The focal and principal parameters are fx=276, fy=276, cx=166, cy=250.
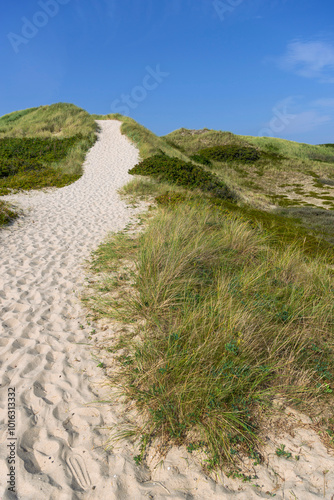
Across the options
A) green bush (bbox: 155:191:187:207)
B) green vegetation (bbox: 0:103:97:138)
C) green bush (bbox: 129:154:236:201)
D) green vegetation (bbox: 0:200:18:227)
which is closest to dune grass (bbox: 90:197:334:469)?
green vegetation (bbox: 0:200:18:227)

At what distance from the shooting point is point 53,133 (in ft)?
81.9

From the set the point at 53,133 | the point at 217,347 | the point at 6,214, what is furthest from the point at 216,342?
the point at 53,133

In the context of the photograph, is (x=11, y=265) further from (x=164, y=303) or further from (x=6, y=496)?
(x=6, y=496)

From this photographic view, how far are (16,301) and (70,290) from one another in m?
0.93

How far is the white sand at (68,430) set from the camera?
225cm

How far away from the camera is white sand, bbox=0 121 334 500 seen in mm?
2250

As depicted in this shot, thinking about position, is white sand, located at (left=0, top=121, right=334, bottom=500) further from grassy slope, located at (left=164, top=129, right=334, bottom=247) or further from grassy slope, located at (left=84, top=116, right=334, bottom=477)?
grassy slope, located at (left=164, top=129, right=334, bottom=247)

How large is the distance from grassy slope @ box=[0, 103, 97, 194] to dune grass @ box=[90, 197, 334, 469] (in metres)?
11.9

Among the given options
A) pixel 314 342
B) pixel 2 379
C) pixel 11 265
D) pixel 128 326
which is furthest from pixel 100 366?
pixel 11 265

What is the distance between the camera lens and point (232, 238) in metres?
6.20

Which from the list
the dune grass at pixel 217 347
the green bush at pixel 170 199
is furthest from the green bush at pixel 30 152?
the dune grass at pixel 217 347

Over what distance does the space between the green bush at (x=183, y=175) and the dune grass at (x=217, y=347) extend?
33.4 feet

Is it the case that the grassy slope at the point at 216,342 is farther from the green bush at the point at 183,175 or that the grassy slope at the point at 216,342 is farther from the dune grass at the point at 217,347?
the green bush at the point at 183,175

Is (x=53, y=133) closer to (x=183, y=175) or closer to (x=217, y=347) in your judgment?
(x=183, y=175)
